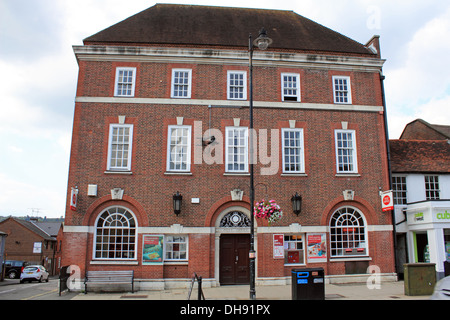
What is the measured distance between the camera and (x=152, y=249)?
56.0 feet

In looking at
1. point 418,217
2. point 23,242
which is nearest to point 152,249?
point 418,217

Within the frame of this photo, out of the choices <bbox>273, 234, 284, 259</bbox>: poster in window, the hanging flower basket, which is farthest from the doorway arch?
the hanging flower basket

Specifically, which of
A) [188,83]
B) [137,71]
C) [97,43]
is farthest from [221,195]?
[97,43]

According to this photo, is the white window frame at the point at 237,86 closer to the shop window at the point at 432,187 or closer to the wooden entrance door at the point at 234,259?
the wooden entrance door at the point at 234,259

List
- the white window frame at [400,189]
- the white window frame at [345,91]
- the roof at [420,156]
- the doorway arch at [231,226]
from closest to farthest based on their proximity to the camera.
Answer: the doorway arch at [231,226] → the white window frame at [345,91] → the white window frame at [400,189] → the roof at [420,156]

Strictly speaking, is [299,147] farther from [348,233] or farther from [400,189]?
[400,189]

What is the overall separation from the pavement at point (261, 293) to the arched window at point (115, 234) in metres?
1.90

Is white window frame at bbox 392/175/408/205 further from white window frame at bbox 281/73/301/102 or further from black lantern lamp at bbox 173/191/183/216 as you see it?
black lantern lamp at bbox 173/191/183/216

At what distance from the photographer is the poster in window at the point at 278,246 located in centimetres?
1753

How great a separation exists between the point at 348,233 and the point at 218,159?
24.8 ft

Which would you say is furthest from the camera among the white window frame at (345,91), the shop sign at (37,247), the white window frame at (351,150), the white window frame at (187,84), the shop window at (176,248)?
the shop sign at (37,247)

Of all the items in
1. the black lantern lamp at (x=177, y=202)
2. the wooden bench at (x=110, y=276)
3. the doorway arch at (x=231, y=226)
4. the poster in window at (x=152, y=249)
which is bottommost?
the wooden bench at (x=110, y=276)

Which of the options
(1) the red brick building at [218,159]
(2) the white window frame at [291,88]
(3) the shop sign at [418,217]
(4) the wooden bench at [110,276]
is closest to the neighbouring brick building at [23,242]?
(4) the wooden bench at [110,276]

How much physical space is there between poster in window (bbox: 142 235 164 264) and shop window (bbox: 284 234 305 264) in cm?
600
